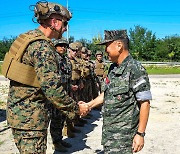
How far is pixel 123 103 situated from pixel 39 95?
0.82 meters

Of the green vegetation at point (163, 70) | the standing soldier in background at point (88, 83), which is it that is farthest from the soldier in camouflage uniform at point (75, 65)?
the green vegetation at point (163, 70)

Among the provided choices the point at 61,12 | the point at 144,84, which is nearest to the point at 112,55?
the point at 144,84

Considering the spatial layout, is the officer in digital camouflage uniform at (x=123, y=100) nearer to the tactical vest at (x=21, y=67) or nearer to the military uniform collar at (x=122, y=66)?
the military uniform collar at (x=122, y=66)

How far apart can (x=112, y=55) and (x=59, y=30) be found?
1.95 ft

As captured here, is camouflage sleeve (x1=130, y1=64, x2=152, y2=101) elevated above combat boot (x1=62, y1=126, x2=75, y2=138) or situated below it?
above

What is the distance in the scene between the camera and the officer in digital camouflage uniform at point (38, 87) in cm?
265

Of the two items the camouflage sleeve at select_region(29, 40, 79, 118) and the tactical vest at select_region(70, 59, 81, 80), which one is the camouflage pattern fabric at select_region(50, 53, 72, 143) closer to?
the tactical vest at select_region(70, 59, 81, 80)

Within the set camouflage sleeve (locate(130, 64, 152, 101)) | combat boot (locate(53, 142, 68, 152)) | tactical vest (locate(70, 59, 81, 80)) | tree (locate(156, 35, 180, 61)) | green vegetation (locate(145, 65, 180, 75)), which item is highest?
tree (locate(156, 35, 180, 61))

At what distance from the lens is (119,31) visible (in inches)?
115

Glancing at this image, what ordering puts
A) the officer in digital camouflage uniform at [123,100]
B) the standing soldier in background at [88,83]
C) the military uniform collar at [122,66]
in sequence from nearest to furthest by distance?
the officer in digital camouflage uniform at [123,100]
the military uniform collar at [122,66]
the standing soldier in background at [88,83]

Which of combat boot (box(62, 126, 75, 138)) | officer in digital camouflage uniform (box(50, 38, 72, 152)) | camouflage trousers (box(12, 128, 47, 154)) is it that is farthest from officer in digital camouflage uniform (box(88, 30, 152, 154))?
combat boot (box(62, 126, 75, 138))

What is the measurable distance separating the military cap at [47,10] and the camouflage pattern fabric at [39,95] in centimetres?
16

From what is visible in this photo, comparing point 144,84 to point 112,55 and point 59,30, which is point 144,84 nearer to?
point 112,55

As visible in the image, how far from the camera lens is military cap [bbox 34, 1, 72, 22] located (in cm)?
284
